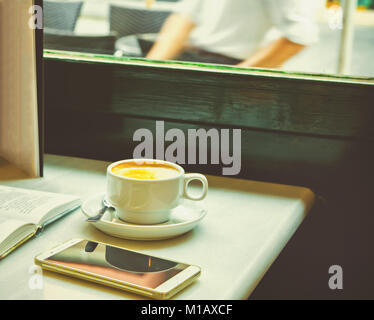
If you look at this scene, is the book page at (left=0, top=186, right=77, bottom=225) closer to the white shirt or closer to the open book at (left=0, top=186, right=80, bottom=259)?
the open book at (left=0, top=186, right=80, bottom=259)

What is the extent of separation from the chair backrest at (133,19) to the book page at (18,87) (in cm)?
203

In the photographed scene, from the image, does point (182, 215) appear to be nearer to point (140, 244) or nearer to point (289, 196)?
point (140, 244)

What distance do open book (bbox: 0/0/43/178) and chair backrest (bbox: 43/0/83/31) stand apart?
3.87 feet

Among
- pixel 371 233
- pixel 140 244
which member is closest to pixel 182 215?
pixel 140 244

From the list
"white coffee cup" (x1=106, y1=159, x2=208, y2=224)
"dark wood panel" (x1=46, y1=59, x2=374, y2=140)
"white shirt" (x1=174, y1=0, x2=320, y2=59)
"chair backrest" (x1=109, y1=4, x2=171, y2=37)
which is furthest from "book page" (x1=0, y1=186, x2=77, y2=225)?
"chair backrest" (x1=109, y1=4, x2=171, y2=37)

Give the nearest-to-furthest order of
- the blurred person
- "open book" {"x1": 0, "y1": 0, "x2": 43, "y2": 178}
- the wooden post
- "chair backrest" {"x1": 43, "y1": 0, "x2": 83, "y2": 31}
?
"open book" {"x1": 0, "y1": 0, "x2": 43, "y2": 178}
the wooden post
the blurred person
"chair backrest" {"x1": 43, "y1": 0, "x2": 83, "y2": 31}

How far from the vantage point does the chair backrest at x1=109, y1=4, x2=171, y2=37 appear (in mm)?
3098

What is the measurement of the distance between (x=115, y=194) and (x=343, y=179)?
1.73 feet

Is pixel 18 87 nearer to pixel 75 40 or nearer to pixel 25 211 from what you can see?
pixel 25 211

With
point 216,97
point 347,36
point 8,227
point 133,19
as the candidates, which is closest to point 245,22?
point 347,36

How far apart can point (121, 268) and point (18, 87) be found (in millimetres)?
527

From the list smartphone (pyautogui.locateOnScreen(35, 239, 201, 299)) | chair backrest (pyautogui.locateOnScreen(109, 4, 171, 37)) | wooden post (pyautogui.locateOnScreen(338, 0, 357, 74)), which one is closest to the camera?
smartphone (pyautogui.locateOnScreen(35, 239, 201, 299))

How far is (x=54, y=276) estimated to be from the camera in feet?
2.32

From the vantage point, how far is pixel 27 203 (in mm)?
906
